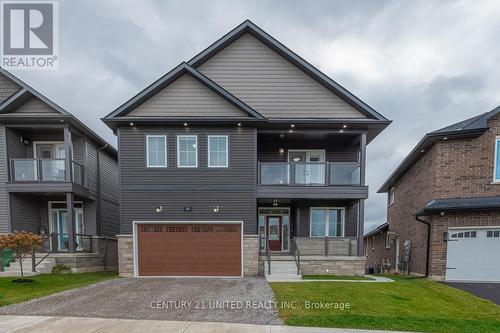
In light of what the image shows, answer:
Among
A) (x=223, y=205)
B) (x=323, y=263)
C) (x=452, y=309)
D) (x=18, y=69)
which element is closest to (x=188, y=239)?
(x=223, y=205)

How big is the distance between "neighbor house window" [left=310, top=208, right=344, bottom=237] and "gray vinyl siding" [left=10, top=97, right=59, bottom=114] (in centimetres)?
1302

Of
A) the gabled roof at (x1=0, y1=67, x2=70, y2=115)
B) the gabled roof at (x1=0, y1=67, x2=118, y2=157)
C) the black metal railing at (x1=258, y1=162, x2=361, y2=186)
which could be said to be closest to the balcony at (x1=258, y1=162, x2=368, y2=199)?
the black metal railing at (x1=258, y1=162, x2=361, y2=186)

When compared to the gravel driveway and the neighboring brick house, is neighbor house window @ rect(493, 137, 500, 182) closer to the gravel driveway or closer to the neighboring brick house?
the neighboring brick house

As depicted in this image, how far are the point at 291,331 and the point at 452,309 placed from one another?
4608 millimetres

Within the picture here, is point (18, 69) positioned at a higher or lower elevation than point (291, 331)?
higher

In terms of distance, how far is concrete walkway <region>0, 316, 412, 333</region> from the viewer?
477cm

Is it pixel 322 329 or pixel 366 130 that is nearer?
pixel 322 329

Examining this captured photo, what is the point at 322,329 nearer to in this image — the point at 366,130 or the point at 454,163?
the point at 366,130

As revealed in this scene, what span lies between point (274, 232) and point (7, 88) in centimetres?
1446

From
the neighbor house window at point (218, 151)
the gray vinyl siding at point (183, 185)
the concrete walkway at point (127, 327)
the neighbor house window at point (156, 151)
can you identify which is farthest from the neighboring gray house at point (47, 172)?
the concrete walkway at point (127, 327)

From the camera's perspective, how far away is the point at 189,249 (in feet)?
34.3

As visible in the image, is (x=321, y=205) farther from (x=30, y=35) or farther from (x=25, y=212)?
(x=30, y=35)

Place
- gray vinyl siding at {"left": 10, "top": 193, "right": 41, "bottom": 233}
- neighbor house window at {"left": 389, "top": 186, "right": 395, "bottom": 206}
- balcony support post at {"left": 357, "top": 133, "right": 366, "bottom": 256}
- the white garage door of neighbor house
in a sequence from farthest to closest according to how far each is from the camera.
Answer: neighbor house window at {"left": 389, "top": 186, "right": 395, "bottom": 206}, gray vinyl siding at {"left": 10, "top": 193, "right": 41, "bottom": 233}, balcony support post at {"left": 357, "top": 133, "right": 366, "bottom": 256}, the white garage door of neighbor house

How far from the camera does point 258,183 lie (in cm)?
1084
